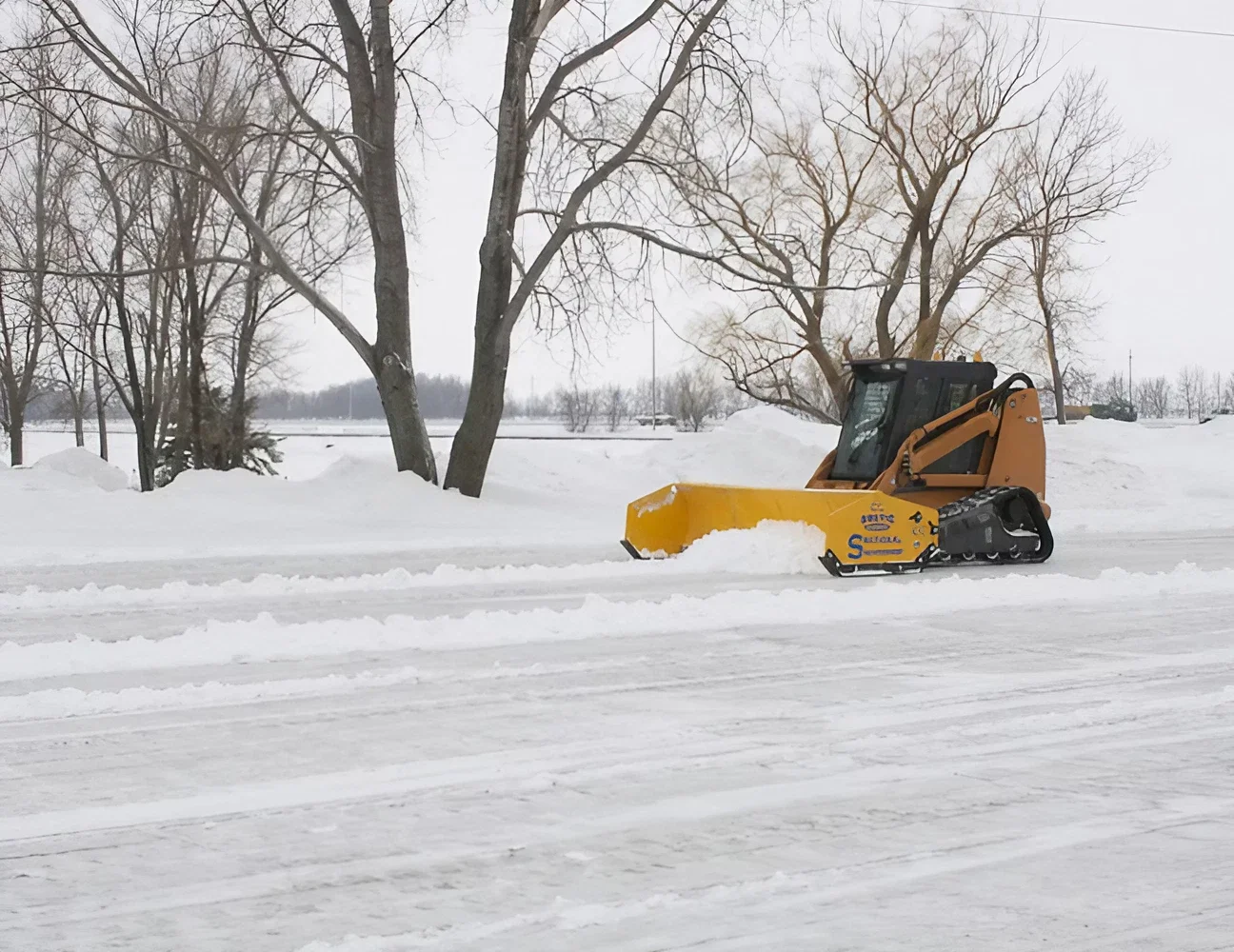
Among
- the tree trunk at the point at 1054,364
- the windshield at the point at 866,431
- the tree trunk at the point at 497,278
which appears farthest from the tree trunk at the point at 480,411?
the tree trunk at the point at 1054,364

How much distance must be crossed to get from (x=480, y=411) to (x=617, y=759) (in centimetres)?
1370

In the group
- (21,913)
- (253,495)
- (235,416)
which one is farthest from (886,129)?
(21,913)

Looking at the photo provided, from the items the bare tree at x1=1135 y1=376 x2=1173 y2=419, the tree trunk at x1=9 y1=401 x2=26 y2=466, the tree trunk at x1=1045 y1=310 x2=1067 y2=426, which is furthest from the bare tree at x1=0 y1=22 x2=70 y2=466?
the bare tree at x1=1135 y1=376 x2=1173 y2=419

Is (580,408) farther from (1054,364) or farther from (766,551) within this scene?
(766,551)

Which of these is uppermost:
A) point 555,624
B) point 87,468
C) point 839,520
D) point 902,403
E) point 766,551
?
point 902,403

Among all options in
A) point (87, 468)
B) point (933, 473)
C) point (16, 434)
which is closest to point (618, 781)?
point (933, 473)

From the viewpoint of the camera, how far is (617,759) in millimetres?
4965

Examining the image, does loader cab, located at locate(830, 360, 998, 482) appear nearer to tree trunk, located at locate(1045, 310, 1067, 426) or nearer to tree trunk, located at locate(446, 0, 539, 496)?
tree trunk, located at locate(446, 0, 539, 496)

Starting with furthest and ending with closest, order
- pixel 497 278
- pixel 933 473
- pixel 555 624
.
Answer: pixel 497 278
pixel 933 473
pixel 555 624

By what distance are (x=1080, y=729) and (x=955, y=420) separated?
6.96 m

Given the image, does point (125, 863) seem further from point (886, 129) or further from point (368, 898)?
point (886, 129)

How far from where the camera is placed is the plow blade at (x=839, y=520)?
35.3 ft

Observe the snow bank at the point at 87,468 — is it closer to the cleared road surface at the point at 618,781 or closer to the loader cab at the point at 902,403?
the loader cab at the point at 902,403

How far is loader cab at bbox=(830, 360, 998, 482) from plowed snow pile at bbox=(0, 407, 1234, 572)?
165 centimetres
